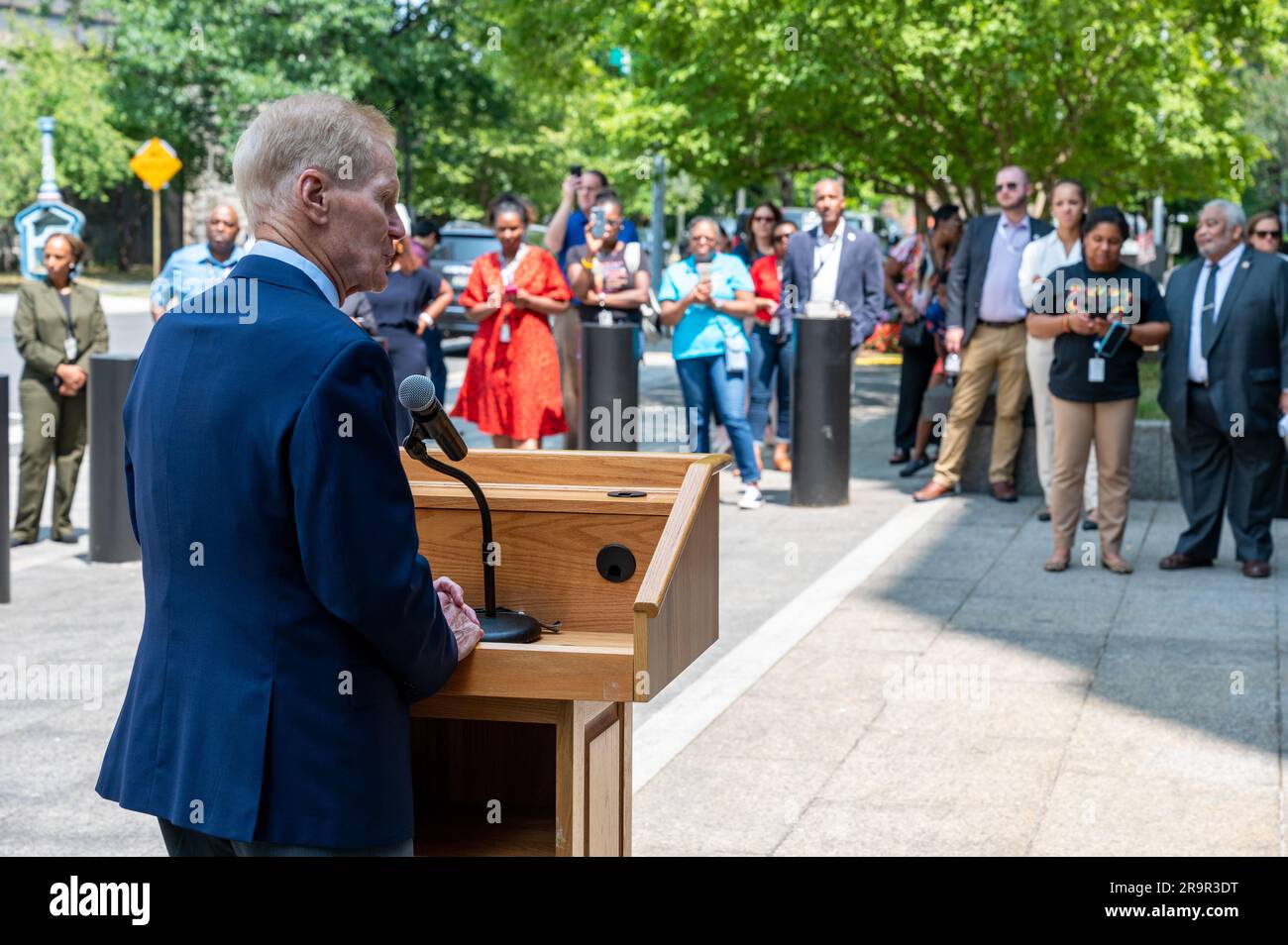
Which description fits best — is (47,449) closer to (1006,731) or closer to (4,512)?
(4,512)

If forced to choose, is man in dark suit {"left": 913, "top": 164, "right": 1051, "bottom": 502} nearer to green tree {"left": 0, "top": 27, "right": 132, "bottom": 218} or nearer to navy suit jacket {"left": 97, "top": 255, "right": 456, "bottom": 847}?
navy suit jacket {"left": 97, "top": 255, "right": 456, "bottom": 847}

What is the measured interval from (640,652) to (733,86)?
14.1 metres

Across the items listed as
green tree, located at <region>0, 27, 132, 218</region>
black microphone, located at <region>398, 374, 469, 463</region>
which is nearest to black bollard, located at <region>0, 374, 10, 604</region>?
black microphone, located at <region>398, 374, 469, 463</region>

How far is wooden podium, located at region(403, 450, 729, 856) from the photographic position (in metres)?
2.79

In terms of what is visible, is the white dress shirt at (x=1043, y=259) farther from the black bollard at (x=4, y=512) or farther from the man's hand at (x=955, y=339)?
the black bollard at (x=4, y=512)

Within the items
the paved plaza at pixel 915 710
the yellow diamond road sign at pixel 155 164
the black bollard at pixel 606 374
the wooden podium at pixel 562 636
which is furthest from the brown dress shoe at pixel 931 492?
the yellow diamond road sign at pixel 155 164

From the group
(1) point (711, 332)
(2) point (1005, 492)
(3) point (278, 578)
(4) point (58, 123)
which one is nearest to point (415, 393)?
(3) point (278, 578)

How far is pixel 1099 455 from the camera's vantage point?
30.6ft

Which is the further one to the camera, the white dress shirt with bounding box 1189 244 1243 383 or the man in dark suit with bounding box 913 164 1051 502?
the man in dark suit with bounding box 913 164 1051 502

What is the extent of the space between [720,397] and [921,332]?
97.3 inches

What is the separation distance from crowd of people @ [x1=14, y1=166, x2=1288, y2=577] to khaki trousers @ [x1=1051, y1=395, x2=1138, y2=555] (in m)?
Answer: 0.01

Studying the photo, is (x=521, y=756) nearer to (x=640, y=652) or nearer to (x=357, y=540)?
(x=640, y=652)

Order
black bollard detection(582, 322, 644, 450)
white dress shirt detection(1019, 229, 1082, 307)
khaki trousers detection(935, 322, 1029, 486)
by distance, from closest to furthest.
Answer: white dress shirt detection(1019, 229, 1082, 307) → khaki trousers detection(935, 322, 1029, 486) → black bollard detection(582, 322, 644, 450)

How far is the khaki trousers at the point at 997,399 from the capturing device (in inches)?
454
